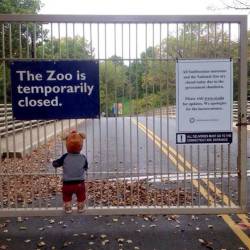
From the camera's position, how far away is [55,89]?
6.41 m

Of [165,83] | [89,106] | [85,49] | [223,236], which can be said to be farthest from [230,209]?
[85,49]

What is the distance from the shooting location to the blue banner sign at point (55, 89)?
6391 mm

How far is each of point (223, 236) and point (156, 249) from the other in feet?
3.11

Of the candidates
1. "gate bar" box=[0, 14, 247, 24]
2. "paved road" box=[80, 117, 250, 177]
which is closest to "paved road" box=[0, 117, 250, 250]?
"paved road" box=[80, 117, 250, 177]

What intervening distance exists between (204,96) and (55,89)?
189 centimetres

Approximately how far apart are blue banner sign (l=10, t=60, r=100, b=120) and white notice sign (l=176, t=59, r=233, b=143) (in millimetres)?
1085

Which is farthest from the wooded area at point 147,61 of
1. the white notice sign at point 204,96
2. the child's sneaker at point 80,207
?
the child's sneaker at point 80,207

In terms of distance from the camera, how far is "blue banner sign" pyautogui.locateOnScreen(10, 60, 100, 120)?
639cm

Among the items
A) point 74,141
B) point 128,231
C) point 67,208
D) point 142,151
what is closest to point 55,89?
point 74,141

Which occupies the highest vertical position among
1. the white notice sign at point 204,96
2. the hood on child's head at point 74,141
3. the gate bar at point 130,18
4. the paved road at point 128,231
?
the gate bar at point 130,18

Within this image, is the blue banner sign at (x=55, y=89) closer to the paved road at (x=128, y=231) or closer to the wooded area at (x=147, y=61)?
the wooded area at (x=147, y=61)

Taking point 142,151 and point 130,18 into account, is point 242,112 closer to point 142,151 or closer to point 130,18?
point 130,18

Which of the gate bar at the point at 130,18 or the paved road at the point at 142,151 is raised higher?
the gate bar at the point at 130,18

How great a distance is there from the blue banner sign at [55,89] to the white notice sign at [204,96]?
108 centimetres
